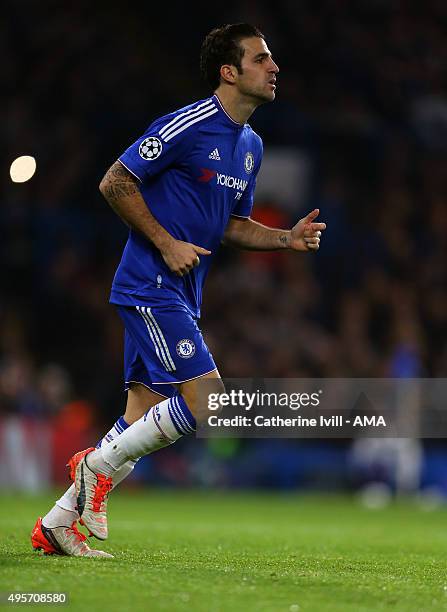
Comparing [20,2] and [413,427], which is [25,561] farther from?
Answer: [20,2]

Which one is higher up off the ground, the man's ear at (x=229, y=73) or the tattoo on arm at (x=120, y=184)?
the man's ear at (x=229, y=73)

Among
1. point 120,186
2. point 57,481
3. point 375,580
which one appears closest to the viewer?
point 375,580

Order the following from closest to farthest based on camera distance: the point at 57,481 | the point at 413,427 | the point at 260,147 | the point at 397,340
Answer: the point at 260,147
the point at 413,427
the point at 57,481
the point at 397,340

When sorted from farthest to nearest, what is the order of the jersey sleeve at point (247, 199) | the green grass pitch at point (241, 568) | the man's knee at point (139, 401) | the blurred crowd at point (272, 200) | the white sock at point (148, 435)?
the blurred crowd at point (272, 200) → the jersey sleeve at point (247, 199) → the man's knee at point (139, 401) → the white sock at point (148, 435) → the green grass pitch at point (241, 568)

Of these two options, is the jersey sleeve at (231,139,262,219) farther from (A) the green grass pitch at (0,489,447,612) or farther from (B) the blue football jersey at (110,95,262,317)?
(A) the green grass pitch at (0,489,447,612)

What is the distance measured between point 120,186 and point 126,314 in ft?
1.92

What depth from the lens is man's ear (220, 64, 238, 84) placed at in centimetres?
573

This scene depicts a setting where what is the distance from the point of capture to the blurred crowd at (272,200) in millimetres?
16625

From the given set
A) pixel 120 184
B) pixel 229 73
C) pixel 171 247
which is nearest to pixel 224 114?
pixel 229 73

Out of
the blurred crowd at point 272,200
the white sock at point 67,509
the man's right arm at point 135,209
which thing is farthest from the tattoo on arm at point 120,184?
the blurred crowd at point 272,200

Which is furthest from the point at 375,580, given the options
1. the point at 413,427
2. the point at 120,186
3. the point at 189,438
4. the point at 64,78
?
the point at 64,78

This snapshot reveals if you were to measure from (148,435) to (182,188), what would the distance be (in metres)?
1.15

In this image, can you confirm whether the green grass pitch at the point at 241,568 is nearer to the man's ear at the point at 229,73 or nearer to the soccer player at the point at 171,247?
the soccer player at the point at 171,247

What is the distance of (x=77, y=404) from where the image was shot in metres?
15.8
